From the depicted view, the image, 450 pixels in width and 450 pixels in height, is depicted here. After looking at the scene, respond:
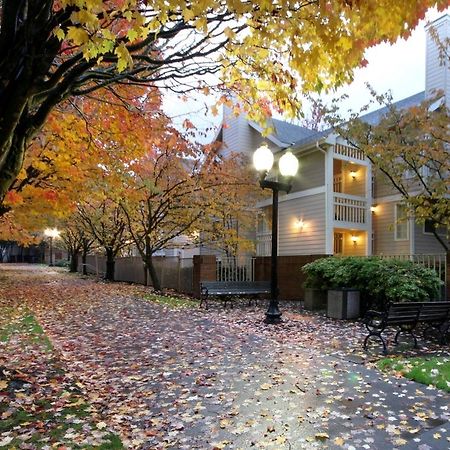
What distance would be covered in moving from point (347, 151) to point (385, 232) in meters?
4.33

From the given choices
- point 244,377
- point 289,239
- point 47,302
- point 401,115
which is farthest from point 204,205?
point 244,377

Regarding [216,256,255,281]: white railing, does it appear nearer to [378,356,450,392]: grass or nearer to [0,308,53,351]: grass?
[0,308,53,351]: grass

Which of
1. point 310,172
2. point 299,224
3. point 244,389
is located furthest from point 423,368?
point 310,172

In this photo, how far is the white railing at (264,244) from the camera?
891 inches

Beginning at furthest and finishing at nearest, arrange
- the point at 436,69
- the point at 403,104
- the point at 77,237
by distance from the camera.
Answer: the point at 77,237 → the point at 403,104 → the point at 436,69

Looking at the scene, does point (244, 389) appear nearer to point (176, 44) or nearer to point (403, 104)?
point (176, 44)

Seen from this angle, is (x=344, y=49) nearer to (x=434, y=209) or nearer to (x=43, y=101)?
(x=43, y=101)

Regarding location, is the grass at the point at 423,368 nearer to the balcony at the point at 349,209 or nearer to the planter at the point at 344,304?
the planter at the point at 344,304

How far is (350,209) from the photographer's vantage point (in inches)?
798

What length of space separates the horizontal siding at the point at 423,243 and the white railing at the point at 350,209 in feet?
7.97

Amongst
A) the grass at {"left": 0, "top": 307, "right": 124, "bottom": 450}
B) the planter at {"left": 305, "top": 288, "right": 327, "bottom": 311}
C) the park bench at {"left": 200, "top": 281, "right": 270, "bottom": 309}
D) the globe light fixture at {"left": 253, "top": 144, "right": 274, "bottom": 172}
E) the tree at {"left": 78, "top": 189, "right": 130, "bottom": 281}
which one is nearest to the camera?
the grass at {"left": 0, "top": 307, "right": 124, "bottom": 450}

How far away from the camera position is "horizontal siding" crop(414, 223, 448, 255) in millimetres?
19234

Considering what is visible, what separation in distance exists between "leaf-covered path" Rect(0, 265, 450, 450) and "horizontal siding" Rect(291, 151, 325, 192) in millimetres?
10961

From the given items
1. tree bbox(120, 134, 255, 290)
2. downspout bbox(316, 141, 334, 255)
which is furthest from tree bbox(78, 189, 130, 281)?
downspout bbox(316, 141, 334, 255)
